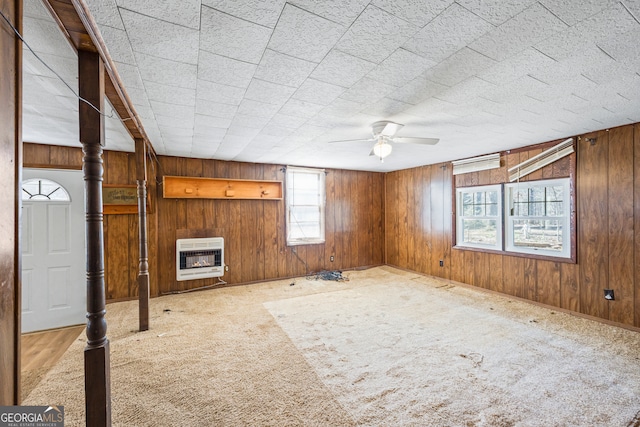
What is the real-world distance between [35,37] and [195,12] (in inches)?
38.0

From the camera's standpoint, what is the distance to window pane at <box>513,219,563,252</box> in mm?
3818

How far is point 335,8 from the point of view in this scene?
132 centimetres

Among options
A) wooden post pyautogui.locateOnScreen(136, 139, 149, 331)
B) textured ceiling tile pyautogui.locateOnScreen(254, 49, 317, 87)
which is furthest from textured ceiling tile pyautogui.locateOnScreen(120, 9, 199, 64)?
wooden post pyautogui.locateOnScreen(136, 139, 149, 331)

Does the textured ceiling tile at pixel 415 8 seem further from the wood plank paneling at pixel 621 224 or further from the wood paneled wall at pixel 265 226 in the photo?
the wood paneled wall at pixel 265 226

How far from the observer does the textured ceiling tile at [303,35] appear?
139 cm

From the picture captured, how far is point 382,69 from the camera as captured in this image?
1.88 meters

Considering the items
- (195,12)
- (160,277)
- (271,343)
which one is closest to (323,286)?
(271,343)

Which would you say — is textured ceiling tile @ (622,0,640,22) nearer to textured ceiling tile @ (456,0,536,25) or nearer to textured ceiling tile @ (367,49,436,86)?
textured ceiling tile @ (456,0,536,25)

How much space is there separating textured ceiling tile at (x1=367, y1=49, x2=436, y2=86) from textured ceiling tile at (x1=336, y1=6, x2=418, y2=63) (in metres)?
0.07

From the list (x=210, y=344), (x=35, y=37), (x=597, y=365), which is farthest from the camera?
(x=210, y=344)

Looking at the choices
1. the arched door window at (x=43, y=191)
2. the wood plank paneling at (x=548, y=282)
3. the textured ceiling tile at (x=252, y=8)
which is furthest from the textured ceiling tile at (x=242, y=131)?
the wood plank paneling at (x=548, y=282)

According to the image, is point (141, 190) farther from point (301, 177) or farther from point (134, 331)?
point (301, 177)

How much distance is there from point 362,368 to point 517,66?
99.6 inches

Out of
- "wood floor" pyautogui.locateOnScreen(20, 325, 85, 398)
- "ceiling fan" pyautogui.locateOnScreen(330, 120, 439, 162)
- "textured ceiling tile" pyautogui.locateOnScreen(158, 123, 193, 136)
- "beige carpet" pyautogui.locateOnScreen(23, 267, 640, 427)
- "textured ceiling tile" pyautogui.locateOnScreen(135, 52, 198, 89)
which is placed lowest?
"wood floor" pyautogui.locateOnScreen(20, 325, 85, 398)
